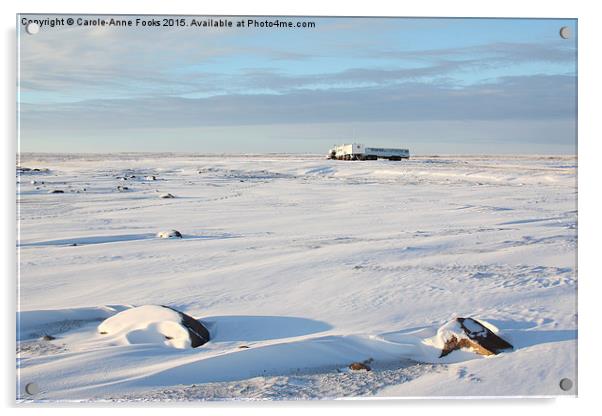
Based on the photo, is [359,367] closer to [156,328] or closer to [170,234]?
[156,328]

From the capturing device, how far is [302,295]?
4.35 meters

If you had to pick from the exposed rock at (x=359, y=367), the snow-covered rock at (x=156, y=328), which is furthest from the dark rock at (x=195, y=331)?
the exposed rock at (x=359, y=367)

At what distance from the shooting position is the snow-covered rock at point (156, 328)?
144 inches

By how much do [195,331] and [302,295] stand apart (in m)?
0.93

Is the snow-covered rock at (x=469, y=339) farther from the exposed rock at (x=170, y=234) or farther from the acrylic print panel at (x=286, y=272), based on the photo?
the exposed rock at (x=170, y=234)

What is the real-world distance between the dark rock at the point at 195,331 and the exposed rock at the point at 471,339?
4.70 feet

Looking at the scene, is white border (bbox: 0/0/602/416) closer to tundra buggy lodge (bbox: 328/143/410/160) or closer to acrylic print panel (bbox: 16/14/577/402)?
acrylic print panel (bbox: 16/14/577/402)

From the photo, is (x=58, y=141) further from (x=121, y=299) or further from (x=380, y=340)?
(x=380, y=340)

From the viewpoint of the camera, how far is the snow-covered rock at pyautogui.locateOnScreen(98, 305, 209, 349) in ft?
12.0

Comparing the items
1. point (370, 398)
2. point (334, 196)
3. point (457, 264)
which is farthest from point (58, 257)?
point (334, 196)

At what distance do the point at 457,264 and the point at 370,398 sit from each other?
5.69ft

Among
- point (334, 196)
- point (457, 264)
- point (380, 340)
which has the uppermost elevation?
point (334, 196)

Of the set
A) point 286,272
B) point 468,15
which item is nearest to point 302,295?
point 286,272
